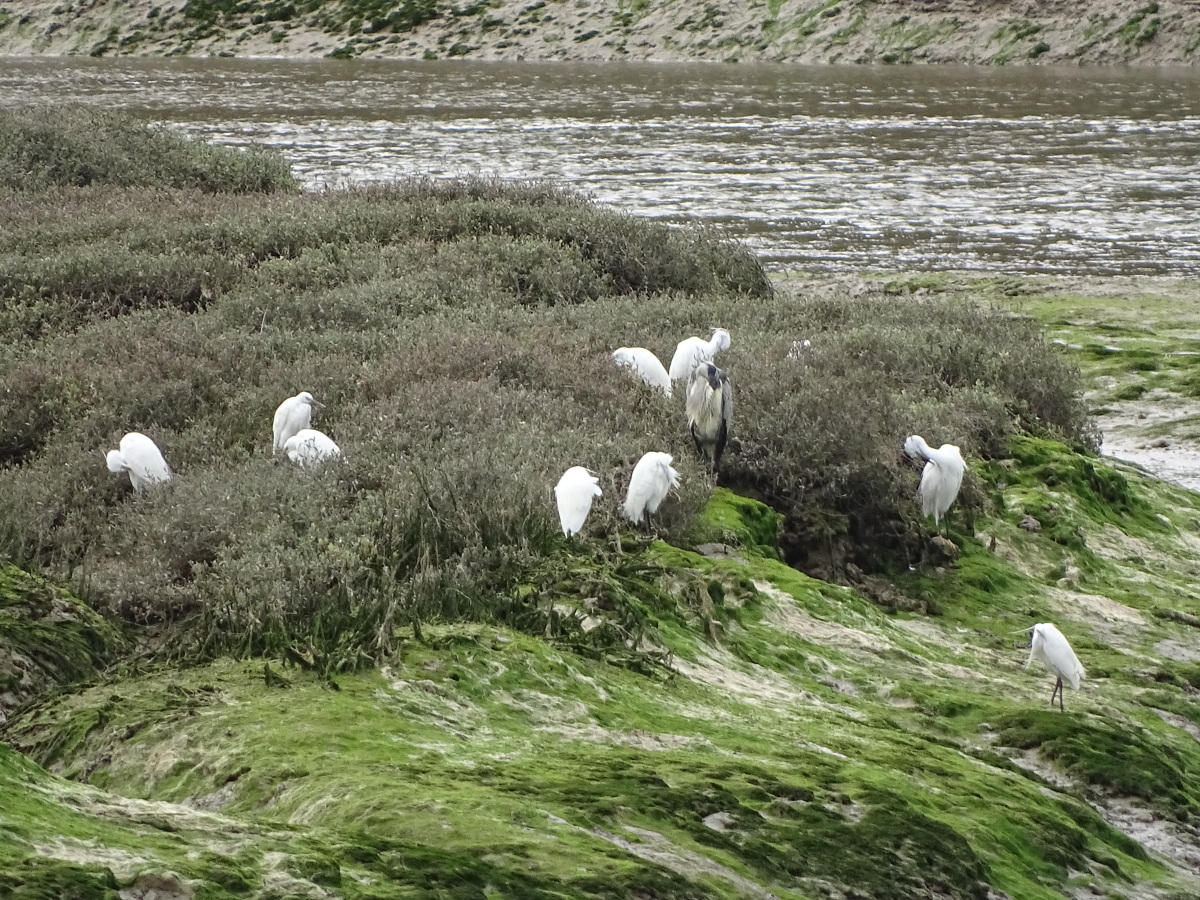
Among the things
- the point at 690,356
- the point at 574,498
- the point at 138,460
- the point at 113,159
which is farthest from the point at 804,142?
the point at 574,498

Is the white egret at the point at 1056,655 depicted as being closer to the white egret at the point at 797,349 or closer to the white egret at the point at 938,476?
the white egret at the point at 938,476

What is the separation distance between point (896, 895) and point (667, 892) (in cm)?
85

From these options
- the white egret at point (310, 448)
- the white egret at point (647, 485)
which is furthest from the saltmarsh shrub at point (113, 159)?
the white egret at point (647, 485)

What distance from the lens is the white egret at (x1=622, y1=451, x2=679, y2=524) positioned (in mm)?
7457

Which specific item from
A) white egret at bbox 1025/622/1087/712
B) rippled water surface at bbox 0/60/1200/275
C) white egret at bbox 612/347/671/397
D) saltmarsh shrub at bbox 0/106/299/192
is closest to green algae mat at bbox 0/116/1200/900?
white egret at bbox 1025/622/1087/712

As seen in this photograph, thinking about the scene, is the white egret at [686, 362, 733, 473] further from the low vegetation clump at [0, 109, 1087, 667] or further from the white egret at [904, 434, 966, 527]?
the white egret at [904, 434, 966, 527]

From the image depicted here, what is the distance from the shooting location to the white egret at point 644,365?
9.98 meters

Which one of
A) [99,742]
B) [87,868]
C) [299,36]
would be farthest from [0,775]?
[299,36]

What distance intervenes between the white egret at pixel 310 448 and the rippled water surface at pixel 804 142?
45.1ft

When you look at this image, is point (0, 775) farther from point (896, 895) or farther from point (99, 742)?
point (896, 895)

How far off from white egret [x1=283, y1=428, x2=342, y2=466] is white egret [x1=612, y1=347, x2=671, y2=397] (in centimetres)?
244

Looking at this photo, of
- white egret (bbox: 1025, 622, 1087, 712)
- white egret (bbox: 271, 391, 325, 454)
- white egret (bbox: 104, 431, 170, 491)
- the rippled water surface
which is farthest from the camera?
the rippled water surface

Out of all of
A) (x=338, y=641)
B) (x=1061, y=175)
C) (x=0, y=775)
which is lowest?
(x=1061, y=175)

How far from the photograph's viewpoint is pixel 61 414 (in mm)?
9781
